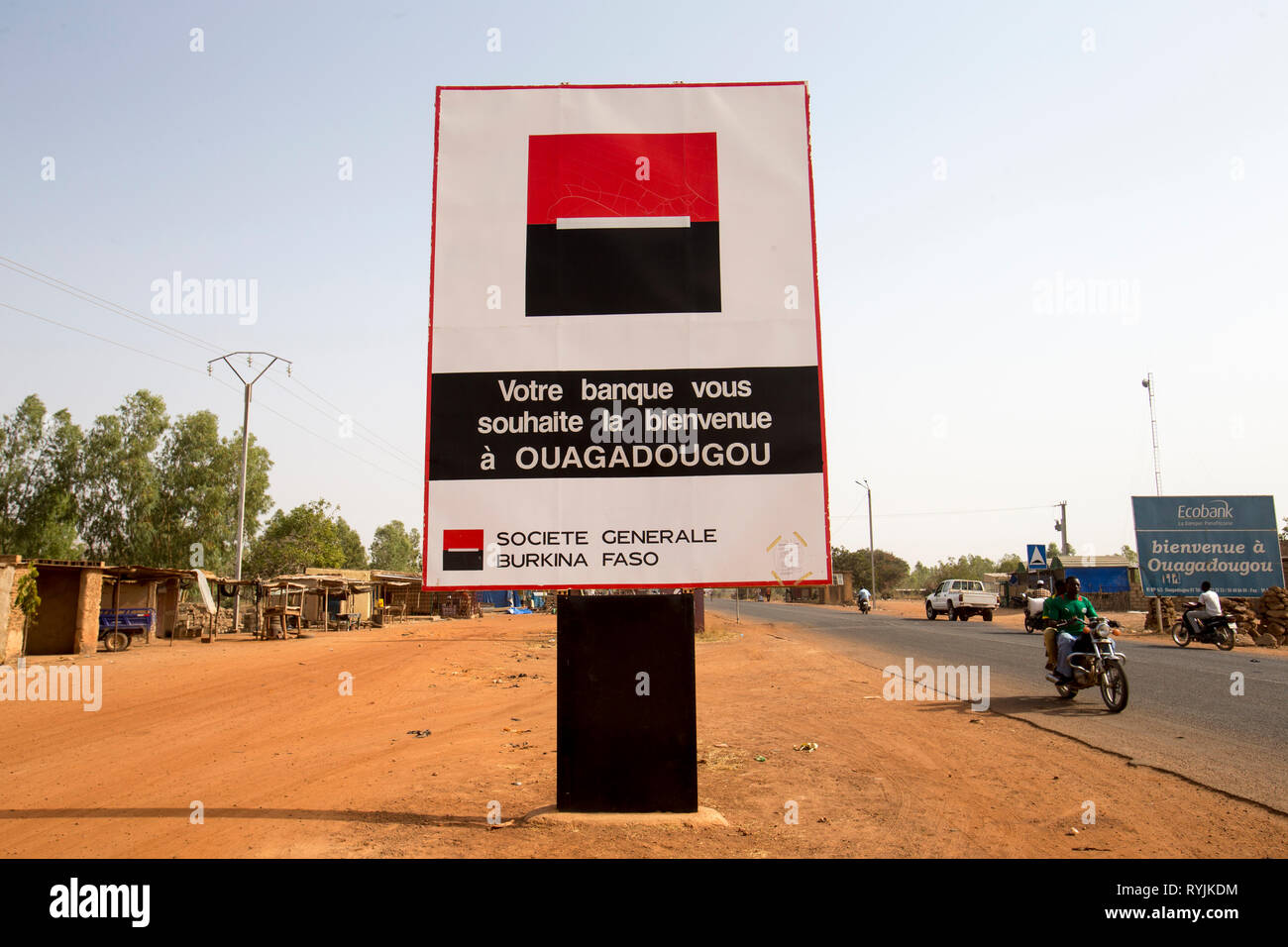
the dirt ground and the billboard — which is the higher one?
the billboard

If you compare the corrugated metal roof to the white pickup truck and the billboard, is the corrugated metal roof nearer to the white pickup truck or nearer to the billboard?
the white pickup truck

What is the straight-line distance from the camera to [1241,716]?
9.63 meters

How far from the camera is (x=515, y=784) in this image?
276 inches

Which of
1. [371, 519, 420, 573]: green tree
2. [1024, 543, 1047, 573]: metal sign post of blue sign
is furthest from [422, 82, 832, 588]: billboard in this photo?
[371, 519, 420, 573]: green tree

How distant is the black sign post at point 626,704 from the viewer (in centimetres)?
568

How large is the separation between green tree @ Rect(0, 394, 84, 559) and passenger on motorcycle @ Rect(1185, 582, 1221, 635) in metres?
64.6

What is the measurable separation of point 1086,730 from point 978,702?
2401 millimetres

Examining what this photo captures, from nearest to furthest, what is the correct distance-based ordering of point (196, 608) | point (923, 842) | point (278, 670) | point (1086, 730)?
point (923, 842)
point (1086, 730)
point (278, 670)
point (196, 608)

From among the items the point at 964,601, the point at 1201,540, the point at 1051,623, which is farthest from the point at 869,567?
the point at 1051,623

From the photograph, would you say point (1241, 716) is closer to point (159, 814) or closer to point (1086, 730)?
point (1086, 730)

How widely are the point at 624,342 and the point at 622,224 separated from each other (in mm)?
994

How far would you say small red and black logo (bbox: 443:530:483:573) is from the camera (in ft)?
19.6

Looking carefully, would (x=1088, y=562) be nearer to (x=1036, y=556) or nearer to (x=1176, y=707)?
(x=1036, y=556)

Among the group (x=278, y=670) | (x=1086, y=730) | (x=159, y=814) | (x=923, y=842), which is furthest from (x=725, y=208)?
(x=278, y=670)
